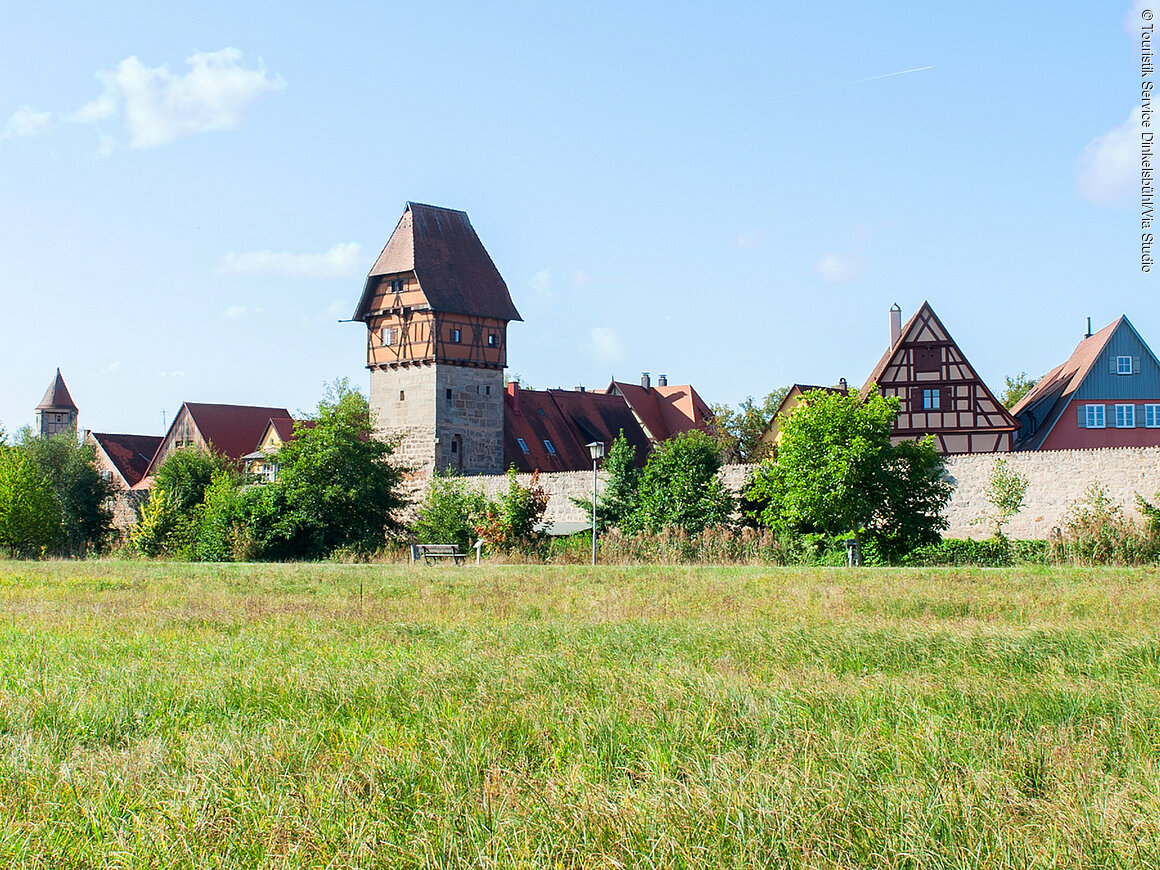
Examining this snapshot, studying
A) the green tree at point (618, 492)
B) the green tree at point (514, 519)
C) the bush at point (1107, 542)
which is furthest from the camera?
the green tree at point (514, 519)

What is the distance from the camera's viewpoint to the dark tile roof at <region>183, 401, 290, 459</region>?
61375 mm

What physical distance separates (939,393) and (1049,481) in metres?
15.4

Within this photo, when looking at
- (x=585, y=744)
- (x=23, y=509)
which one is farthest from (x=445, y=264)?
(x=585, y=744)

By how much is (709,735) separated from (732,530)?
2515 cm

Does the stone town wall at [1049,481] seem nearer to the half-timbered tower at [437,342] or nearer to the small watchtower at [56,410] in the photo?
the half-timbered tower at [437,342]

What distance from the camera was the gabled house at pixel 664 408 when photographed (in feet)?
218

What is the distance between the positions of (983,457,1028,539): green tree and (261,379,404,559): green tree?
18.3m

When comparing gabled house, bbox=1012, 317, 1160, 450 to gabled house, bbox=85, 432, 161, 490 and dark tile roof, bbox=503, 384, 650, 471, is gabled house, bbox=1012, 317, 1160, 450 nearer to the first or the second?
dark tile roof, bbox=503, 384, 650, 471

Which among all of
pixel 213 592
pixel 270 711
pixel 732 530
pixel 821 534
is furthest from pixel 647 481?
pixel 270 711

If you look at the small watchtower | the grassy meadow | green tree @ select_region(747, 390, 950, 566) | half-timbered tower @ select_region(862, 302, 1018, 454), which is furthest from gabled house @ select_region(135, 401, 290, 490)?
the grassy meadow

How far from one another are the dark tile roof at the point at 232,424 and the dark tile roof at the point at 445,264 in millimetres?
15471

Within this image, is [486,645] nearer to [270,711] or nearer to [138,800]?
[270,711]

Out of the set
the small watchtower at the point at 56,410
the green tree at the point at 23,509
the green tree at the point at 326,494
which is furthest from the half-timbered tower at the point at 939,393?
the small watchtower at the point at 56,410

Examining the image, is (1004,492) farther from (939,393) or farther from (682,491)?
(939,393)
